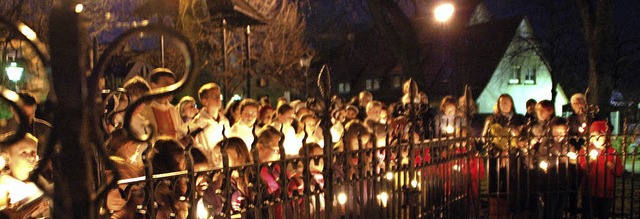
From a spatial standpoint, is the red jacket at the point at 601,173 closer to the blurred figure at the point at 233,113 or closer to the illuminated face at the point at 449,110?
the illuminated face at the point at 449,110

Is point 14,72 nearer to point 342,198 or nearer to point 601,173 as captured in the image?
point 342,198

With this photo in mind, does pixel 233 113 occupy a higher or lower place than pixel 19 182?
higher

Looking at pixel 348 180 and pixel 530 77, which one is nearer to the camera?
pixel 348 180

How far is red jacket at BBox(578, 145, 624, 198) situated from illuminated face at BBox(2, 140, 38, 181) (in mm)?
5457

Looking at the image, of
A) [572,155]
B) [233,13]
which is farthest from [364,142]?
[233,13]

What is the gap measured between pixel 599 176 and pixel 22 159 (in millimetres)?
5846

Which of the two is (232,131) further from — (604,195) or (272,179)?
(604,195)

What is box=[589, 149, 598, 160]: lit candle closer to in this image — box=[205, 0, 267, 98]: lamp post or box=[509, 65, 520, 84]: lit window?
box=[205, 0, 267, 98]: lamp post

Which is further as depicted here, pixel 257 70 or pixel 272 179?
pixel 257 70

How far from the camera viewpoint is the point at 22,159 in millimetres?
3523

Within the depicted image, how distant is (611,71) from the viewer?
1109 centimetres

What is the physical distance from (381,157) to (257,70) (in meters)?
23.5

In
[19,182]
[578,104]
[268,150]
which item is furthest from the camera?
[578,104]

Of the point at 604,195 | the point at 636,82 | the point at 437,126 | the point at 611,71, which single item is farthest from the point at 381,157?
the point at 636,82
